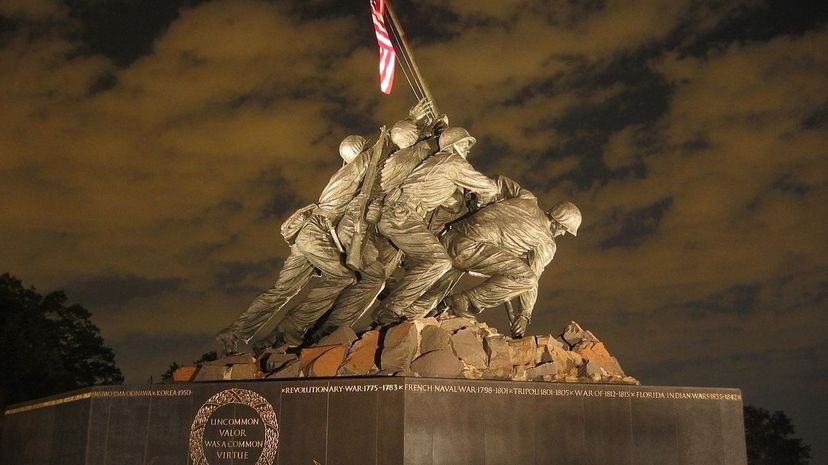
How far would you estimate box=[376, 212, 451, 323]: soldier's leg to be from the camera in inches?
487

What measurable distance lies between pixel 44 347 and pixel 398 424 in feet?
56.5

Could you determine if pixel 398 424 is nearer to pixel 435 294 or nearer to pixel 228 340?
pixel 435 294

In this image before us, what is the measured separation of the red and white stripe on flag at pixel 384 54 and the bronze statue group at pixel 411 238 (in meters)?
0.85

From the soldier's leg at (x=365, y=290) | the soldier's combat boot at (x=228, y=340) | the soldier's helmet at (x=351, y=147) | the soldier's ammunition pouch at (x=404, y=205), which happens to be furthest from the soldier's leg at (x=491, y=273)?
the soldier's combat boot at (x=228, y=340)

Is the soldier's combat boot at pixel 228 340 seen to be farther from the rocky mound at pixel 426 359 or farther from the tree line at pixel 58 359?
the tree line at pixel 58 359

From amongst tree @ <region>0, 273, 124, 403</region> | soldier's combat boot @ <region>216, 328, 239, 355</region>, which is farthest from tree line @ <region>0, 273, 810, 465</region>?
soldier's combat boot @ <region>216, 328, 239, 355</region>

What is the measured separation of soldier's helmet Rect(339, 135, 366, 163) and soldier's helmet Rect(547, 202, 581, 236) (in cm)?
284

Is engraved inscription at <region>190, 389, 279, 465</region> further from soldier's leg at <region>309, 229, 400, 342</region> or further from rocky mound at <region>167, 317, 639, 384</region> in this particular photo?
soldier's leg at <region>309, 229, 400, 342</region>

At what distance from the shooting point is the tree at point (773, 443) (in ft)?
97.0

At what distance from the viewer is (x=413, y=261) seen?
41.8 ft

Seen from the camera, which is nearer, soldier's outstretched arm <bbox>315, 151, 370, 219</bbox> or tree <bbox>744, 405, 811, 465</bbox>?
soldier's outstretched arm <bbox>315, 151, 370, 219</bbox>

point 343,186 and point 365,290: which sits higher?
point 343,186

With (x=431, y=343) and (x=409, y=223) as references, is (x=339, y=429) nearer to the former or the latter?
(x=431, y=343)

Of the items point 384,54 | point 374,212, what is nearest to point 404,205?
point 374,212
